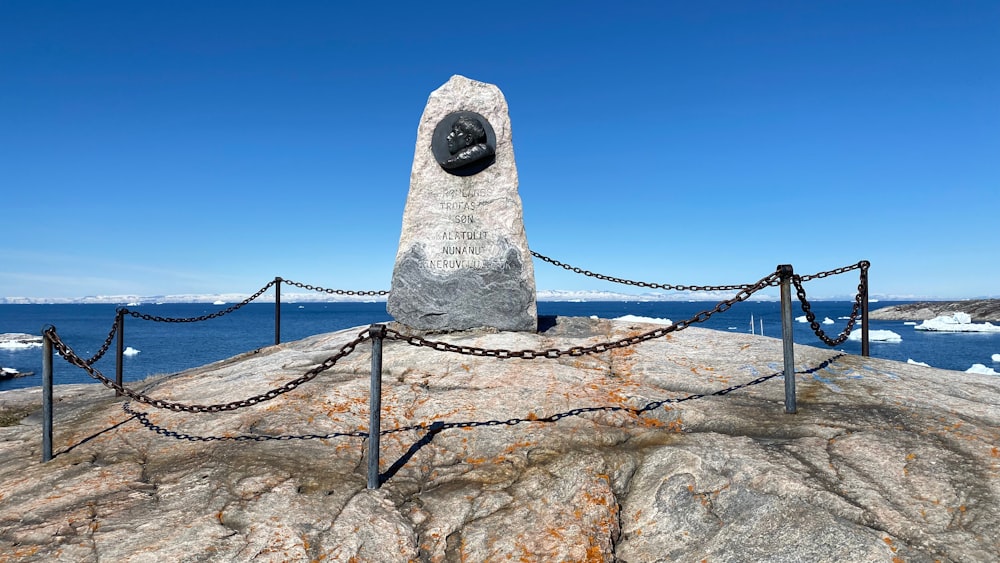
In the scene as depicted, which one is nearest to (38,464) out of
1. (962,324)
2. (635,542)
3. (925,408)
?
(635,542)

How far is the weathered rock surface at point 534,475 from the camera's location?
3064 mm

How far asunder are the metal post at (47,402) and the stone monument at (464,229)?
395 centimetres

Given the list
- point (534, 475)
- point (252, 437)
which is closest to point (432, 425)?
point (534, 475)

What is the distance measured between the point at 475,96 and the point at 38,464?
21.2 ft

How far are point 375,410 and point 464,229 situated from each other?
4.34 m

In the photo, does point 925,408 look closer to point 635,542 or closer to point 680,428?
point 680,428

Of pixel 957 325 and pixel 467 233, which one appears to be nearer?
pixel 467 233

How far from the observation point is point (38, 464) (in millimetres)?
4273

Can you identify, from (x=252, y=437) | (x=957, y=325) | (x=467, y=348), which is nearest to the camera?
(x=467, y=348)

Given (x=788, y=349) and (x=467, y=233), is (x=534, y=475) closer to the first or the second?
(x=788, y=349)

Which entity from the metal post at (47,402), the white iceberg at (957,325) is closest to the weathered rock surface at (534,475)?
the metal post at (47,402)

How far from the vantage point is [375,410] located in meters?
3.81

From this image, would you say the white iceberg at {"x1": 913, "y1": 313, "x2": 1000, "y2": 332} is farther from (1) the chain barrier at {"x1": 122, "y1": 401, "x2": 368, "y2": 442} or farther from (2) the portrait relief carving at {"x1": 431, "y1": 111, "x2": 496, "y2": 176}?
(1) the chain barrier at {"x1": 122, "y1": 401, "x2": 368, "y2": 442}

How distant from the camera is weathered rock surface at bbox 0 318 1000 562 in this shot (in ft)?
Answer: 10.1
